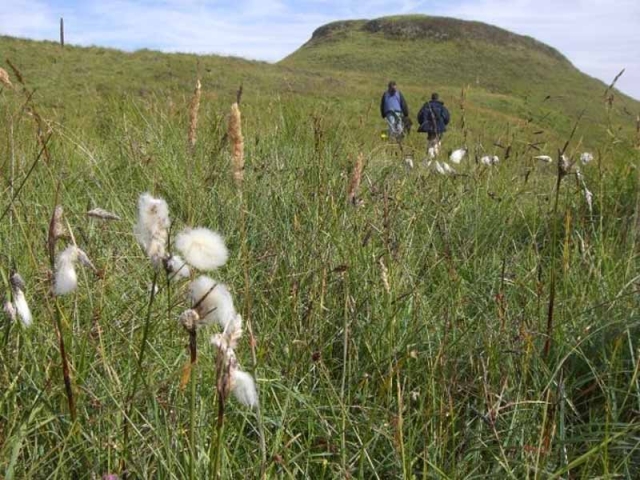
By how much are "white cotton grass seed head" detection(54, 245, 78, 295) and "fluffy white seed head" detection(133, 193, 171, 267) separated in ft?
0.43

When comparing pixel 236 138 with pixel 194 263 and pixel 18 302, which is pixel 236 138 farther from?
pixel 18 302

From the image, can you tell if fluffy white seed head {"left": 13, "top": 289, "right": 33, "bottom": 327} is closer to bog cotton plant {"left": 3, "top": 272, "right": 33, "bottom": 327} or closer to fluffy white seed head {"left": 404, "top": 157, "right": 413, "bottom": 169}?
bog cotton plant {"left": 3, "top": 272, "right": 33, "bottom": 327}

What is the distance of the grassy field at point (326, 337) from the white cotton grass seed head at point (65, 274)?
5 cm

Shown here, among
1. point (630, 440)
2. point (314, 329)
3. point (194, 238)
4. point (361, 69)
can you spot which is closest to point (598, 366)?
point (630, 440)

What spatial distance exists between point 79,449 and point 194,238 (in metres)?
0.54

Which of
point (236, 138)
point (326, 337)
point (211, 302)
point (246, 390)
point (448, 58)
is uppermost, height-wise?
point (448, 58)

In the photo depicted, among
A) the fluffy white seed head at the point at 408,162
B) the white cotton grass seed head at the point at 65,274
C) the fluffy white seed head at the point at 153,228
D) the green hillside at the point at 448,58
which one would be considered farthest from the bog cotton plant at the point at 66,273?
the green hillside at the point at 448,58

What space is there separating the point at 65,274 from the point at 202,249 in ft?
0.58

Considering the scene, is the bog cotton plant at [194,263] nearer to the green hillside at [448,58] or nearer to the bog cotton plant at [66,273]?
the bog cotton plant at [66,273]

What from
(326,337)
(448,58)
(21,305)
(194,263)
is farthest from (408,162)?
(448,58)

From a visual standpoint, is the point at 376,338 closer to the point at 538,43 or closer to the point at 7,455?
the point at 7,455

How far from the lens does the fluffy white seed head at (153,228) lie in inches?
28.6

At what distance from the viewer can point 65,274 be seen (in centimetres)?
82

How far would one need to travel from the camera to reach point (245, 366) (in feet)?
4.97
